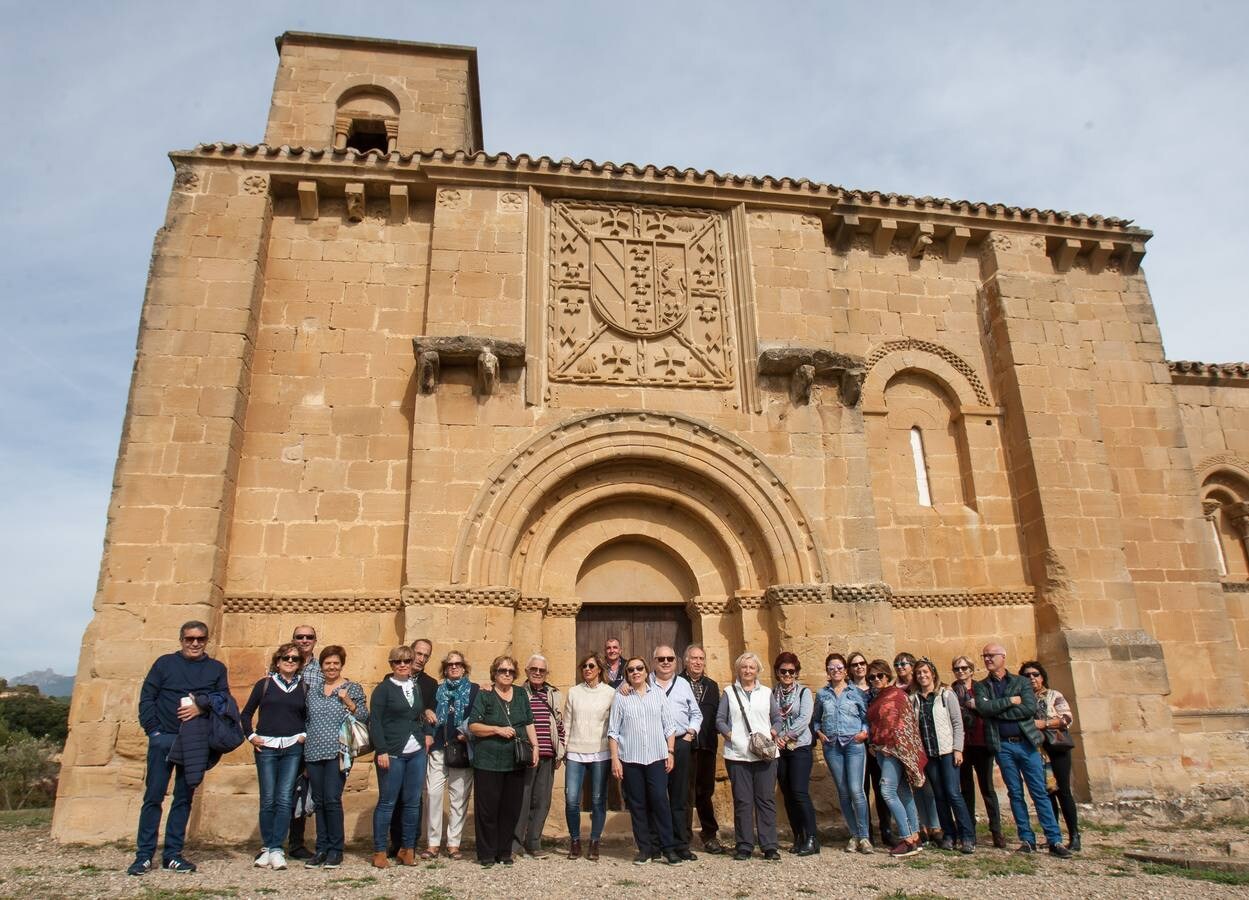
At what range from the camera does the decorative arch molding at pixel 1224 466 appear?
1212 cm

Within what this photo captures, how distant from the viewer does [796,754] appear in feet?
21.2

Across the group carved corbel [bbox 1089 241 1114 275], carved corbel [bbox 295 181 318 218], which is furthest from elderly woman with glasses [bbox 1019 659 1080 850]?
carved corbel [bbox 295 181 318 218]

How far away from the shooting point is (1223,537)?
12125 millimetres

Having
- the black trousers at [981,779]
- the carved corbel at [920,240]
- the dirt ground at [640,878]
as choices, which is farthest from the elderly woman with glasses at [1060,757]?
the carved corbel at [920,240]

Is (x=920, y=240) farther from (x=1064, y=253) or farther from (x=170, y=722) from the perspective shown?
(x=170, y=722)

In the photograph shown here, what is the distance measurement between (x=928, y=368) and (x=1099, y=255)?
316 centimetres

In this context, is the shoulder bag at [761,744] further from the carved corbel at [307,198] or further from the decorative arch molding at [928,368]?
the carved corbel at [307,198]

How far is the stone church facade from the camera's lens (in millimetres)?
→ 7891

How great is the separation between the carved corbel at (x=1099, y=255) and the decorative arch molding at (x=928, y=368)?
263 centimetres

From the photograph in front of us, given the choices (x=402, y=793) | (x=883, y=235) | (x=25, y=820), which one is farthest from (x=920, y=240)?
(x=25, y=820)

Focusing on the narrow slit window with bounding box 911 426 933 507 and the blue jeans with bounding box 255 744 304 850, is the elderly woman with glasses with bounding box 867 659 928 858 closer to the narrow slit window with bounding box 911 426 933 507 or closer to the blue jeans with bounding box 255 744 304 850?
the narrow slit window with bounding box 911 426 933 507

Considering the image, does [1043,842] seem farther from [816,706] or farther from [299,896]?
[299,896]

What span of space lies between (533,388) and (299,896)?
201 inches

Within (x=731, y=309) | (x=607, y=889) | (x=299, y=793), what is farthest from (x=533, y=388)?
(x=607, y=889)
